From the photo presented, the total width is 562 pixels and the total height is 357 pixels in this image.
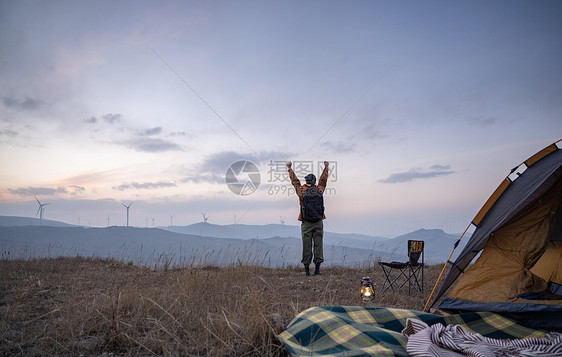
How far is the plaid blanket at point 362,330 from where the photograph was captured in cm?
239

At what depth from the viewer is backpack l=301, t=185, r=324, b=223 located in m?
7.54

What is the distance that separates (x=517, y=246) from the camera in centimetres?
467

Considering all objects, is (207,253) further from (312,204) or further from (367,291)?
(367,291)

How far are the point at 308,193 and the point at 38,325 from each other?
16.9 ft

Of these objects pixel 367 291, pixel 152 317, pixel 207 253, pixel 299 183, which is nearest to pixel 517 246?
pixel 367 291

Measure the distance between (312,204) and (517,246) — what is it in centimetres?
379

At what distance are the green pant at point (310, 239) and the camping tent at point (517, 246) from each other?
3449 millimetres

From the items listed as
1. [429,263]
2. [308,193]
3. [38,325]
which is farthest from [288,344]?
[429,263]

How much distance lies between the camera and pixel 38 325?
3.64m

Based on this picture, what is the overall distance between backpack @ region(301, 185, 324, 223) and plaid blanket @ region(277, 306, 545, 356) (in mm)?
4263

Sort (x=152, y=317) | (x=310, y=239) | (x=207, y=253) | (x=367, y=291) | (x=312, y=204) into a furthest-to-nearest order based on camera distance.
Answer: (x=310, y=239) < (x=312, y=204) < (x=207, y=253) < (x=367, y=291) < (x=152, y=317)

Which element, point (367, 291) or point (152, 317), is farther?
point (367, 291)

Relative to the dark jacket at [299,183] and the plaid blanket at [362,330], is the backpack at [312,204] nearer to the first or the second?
the dark jacket at [299,183]

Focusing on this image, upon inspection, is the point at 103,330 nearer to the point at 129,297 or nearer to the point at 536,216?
the point at 129,297
